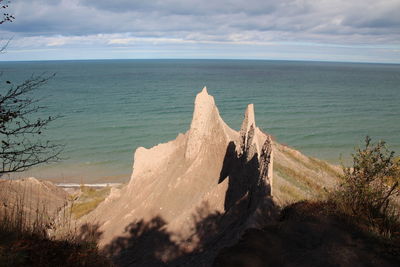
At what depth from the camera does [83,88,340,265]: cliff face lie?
12352mm

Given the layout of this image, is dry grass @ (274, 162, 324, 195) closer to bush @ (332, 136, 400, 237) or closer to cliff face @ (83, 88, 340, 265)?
cliff face @ (83, 88, 340, 265)

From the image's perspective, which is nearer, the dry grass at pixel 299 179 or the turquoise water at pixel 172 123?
the dry grass at pixel 299 179

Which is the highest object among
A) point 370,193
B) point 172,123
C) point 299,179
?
Answer: point 370,193

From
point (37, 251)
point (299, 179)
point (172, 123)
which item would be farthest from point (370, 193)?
point (172, 123)

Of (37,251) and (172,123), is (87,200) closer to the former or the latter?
(37,251)

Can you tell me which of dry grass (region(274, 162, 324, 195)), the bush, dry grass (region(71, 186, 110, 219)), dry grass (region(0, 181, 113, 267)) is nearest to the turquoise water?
dry grass (region(71, 186, 110, 219))

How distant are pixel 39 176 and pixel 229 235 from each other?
27.0m

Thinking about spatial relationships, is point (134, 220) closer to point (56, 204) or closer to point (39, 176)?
point (56, 204)

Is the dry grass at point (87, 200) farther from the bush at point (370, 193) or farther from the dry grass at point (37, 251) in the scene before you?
the bush at point (370, 193)

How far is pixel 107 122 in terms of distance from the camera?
178 ft

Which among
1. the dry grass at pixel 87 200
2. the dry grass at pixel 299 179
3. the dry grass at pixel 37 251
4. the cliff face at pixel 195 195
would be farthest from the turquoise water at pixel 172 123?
the dry grass at pixel 37 251

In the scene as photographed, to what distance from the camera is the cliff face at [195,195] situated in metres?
12.4

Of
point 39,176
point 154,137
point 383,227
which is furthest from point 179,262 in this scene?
point 154,137

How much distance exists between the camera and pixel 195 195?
630 inches
